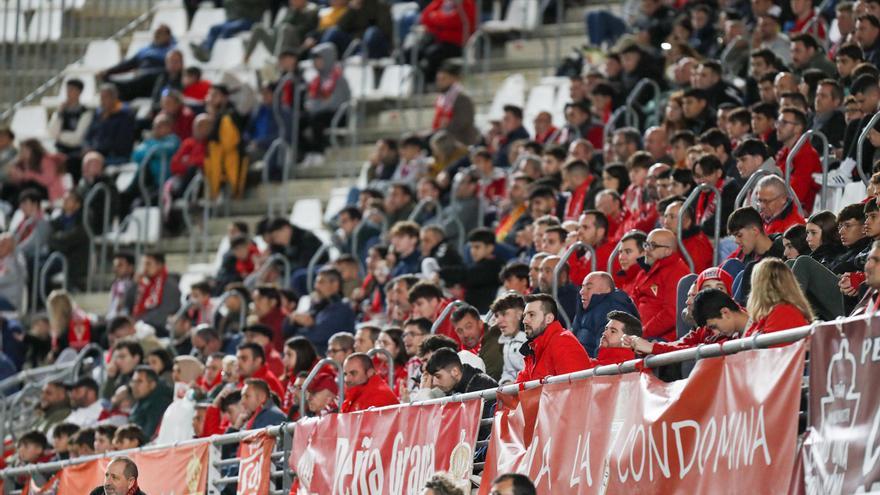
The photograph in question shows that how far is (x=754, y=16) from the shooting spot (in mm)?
17891

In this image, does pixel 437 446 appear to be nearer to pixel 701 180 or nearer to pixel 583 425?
pixel 583 425

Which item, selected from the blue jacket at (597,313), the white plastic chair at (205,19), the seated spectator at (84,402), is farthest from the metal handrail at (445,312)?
the white plastic chair at (205,19)

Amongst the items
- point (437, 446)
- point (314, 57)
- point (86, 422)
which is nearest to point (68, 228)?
point (314, 57)

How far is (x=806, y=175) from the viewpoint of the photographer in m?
12.6

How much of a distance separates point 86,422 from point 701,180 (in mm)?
6274

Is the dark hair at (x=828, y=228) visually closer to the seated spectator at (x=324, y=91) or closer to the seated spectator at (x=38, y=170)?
the seated spectator at (x=324, y=91)

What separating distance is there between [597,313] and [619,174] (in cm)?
375

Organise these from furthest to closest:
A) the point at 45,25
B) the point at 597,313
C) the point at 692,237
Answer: the point at 45,25 < the point at 692,237 < the point at 597,313

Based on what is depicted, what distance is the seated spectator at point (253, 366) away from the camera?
45.6 feet

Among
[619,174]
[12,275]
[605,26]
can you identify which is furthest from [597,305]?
[12,275]

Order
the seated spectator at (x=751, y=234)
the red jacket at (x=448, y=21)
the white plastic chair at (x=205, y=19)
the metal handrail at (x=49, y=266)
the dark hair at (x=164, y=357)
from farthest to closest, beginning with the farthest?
the white plastic chair at (x=205, y=19) < the red jacket at (x=448, y=21) < the metal handrail at (x=49, y=266) < the dark hair at (x=164, y=357) < the seated spectator at (x=751, y=234)

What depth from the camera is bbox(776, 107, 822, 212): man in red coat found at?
12.6 metres

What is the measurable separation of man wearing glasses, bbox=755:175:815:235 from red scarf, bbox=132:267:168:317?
8.90 metres

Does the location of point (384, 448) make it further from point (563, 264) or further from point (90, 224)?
point (90, 224)
